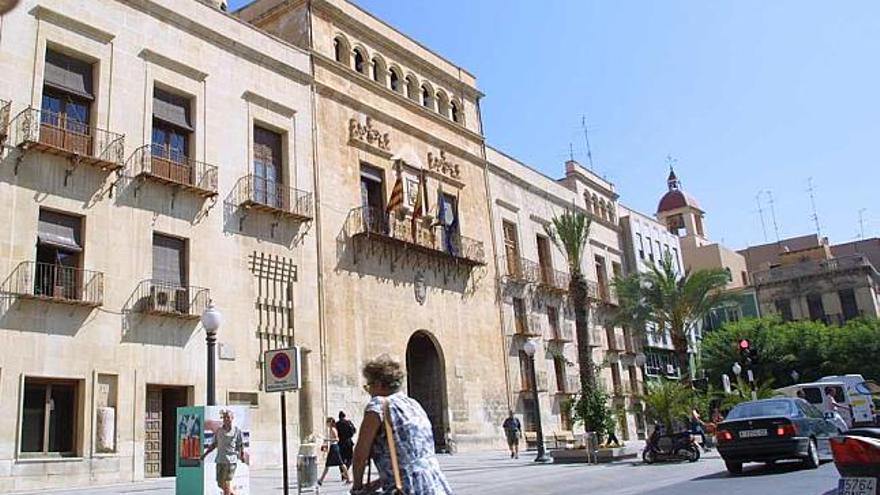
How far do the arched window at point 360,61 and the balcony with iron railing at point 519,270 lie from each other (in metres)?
10.4

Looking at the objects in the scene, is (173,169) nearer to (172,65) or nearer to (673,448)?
(172,65)

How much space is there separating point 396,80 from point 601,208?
20.0m

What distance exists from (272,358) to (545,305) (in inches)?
1005

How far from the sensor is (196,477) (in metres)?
11.7

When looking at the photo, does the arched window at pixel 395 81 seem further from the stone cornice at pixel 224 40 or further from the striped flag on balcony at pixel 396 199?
the stone cornice at pixel 224 40

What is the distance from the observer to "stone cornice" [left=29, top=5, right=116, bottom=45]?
17511mm

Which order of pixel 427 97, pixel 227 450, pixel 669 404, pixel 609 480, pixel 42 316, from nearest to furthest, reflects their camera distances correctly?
pixel 227 450 < pixel 609 480 < pixel 42 316 < pixel 669 404 < pixel 427 97

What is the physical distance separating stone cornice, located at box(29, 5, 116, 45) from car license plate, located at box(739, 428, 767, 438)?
55.6 ft

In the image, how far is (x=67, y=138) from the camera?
17.3m

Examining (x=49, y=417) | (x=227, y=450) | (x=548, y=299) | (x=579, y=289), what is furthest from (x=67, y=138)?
(x=548, y=299)

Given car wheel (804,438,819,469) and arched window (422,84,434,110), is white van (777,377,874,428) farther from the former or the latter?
arched window (422,84,434,110)

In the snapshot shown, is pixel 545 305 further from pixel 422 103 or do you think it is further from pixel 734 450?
pixel 734 450

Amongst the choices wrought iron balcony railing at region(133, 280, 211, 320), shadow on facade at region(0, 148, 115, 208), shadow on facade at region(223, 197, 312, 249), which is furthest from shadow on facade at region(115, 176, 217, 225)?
wrought iron balcony railing at region(133, 280, 211, 320)

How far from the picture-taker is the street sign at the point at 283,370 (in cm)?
1025
